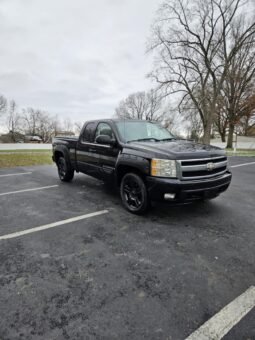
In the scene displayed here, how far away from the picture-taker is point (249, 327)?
1.60 meters

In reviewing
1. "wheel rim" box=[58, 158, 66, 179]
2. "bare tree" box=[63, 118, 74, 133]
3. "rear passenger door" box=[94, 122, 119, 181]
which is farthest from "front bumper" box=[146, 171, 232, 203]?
"bare tree" box=[63, 118, 74, 133]

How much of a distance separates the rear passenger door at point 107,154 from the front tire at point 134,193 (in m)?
0.53

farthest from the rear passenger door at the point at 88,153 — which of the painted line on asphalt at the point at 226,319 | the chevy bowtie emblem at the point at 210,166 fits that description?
the painted line on asphalt at the point at 226,319

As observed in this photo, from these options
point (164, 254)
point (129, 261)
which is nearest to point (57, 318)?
point (129, 261)

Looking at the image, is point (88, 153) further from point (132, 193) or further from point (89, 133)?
point (132, 193)

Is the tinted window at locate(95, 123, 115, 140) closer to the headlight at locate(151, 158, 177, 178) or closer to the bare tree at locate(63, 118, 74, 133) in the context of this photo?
the headlight at locate(151, 158, 177, 178)

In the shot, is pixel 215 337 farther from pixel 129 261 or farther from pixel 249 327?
pixel 129 261

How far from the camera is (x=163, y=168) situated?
3344 mm

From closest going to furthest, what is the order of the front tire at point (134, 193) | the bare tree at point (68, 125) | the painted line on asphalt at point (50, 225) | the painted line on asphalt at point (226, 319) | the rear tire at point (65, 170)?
the painted line on asphalt at point (226, 319), the painted line on asphalt at point (50, 225), the front tire at point (134, 193), the rear tire at point (65, 170), the bare tree at point (68, 125)

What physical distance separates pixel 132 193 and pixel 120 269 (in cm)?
180

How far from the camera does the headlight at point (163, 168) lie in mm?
Answer: 3299

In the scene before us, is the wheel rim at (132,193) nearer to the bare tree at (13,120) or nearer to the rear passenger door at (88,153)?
the rear passenger door at (88,153)

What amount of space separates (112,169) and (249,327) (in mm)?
3360

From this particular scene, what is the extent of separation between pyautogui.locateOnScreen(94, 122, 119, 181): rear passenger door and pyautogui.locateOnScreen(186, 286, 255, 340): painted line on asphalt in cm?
311
